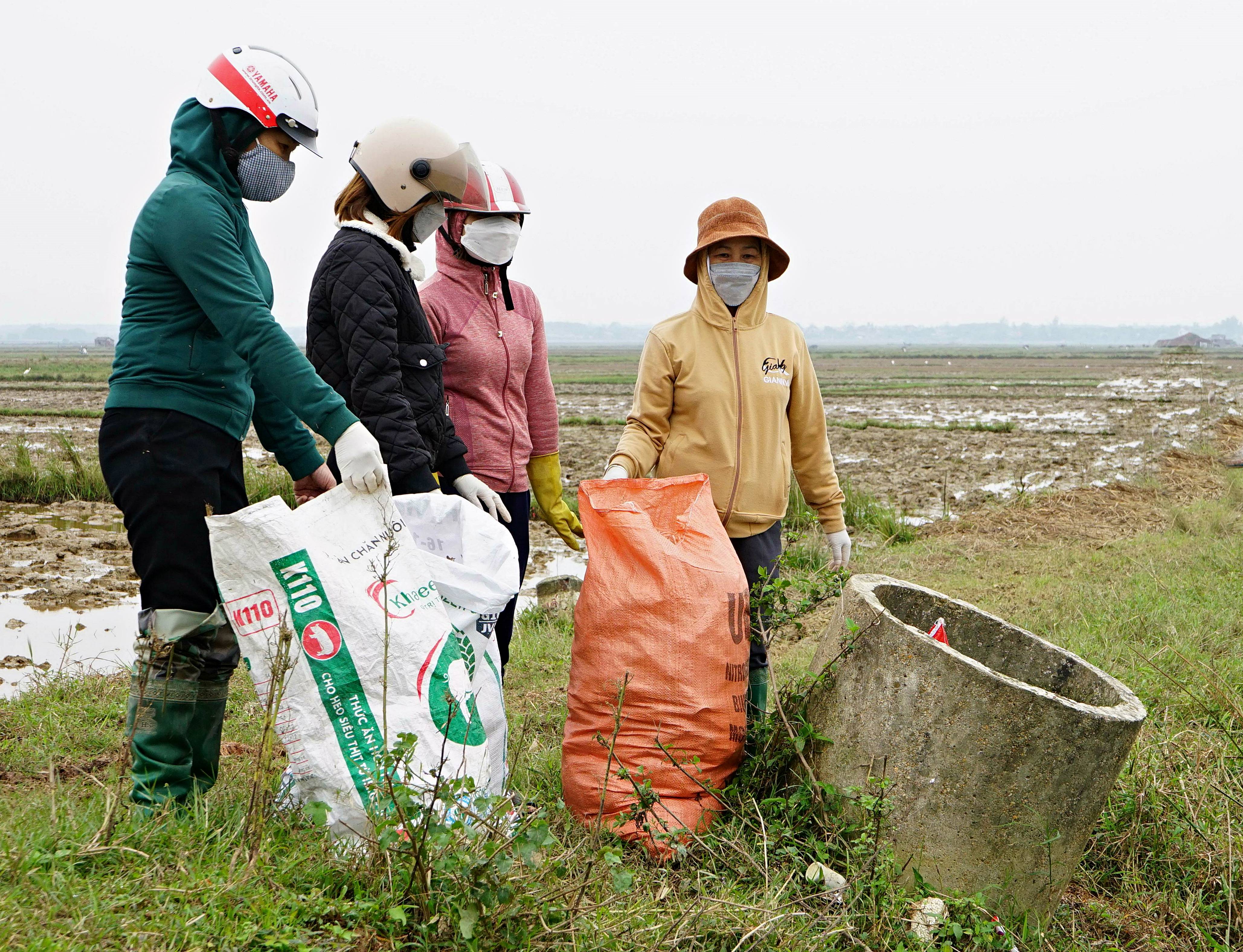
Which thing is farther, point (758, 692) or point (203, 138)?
point (758, 692)

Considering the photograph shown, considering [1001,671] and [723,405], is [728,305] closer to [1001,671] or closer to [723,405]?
[723,405]

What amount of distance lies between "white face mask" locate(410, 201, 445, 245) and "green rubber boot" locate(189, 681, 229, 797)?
121cm

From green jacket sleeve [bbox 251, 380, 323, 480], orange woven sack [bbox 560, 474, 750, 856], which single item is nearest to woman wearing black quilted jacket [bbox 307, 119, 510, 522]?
green jacket sleeve [bbox 251, 380, 323, 480]

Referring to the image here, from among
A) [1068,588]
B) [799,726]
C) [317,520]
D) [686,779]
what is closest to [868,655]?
[799,726]

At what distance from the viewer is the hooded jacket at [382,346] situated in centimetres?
214

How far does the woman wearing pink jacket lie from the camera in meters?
2.51

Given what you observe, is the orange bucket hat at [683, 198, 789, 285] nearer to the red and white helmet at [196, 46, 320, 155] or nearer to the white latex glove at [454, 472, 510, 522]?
the white latex glove at [454, 472, 510, 522]

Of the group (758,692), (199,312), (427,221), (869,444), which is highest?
(427,221)

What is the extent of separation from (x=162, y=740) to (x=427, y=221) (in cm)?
138

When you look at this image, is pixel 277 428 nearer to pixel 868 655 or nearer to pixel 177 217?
pixel 177 217

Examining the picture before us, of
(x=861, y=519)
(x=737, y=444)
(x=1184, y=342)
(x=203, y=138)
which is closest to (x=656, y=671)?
(x=737, y=444)

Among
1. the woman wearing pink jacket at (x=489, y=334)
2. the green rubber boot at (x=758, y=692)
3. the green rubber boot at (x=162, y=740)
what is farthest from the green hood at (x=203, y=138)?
the green rubber boot at (x=758, y=692)

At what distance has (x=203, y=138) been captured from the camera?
1.86 m

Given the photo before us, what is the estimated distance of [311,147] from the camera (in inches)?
79.0
